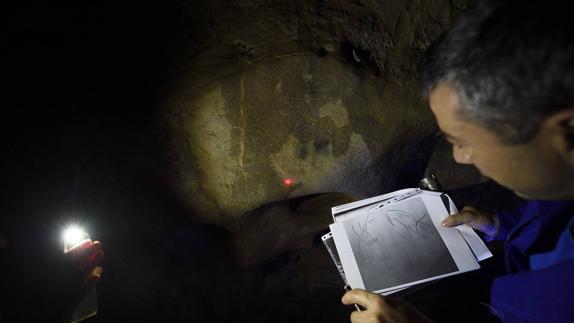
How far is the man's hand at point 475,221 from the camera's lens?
1.57 metres

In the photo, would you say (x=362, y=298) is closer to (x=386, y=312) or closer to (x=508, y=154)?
(x=386, y=312)

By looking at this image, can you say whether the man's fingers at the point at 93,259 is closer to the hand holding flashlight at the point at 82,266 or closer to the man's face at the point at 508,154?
the hand holding flashlight at the point at 82,266

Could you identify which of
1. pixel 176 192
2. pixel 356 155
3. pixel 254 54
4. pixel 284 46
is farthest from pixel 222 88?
pixel 356 155

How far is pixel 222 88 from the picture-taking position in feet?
5.65

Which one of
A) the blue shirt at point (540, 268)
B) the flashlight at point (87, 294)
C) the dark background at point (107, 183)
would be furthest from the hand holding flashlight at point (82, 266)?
the blue shirt at point (540, 268)

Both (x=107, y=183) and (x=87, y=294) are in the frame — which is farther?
(x=87, y=294)

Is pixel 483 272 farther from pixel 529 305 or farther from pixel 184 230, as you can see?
pixel 184 230

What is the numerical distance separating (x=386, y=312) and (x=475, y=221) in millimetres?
747

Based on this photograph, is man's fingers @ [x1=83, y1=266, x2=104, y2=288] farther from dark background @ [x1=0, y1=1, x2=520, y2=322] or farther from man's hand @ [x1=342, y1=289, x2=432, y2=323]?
man's hand @ [x1=342, y1=289, x2=432, y2=323]

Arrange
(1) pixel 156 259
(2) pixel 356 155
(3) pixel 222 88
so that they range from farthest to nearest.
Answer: (1) pixel 156 259, (2) pixel 356 155, (3) pixel 222 88

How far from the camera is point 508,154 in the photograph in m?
0.99

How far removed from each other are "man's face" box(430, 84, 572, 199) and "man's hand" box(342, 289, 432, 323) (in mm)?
604

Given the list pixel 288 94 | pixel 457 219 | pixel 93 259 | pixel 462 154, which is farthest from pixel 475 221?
pixel 93 259

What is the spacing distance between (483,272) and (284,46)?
209 centimetres
